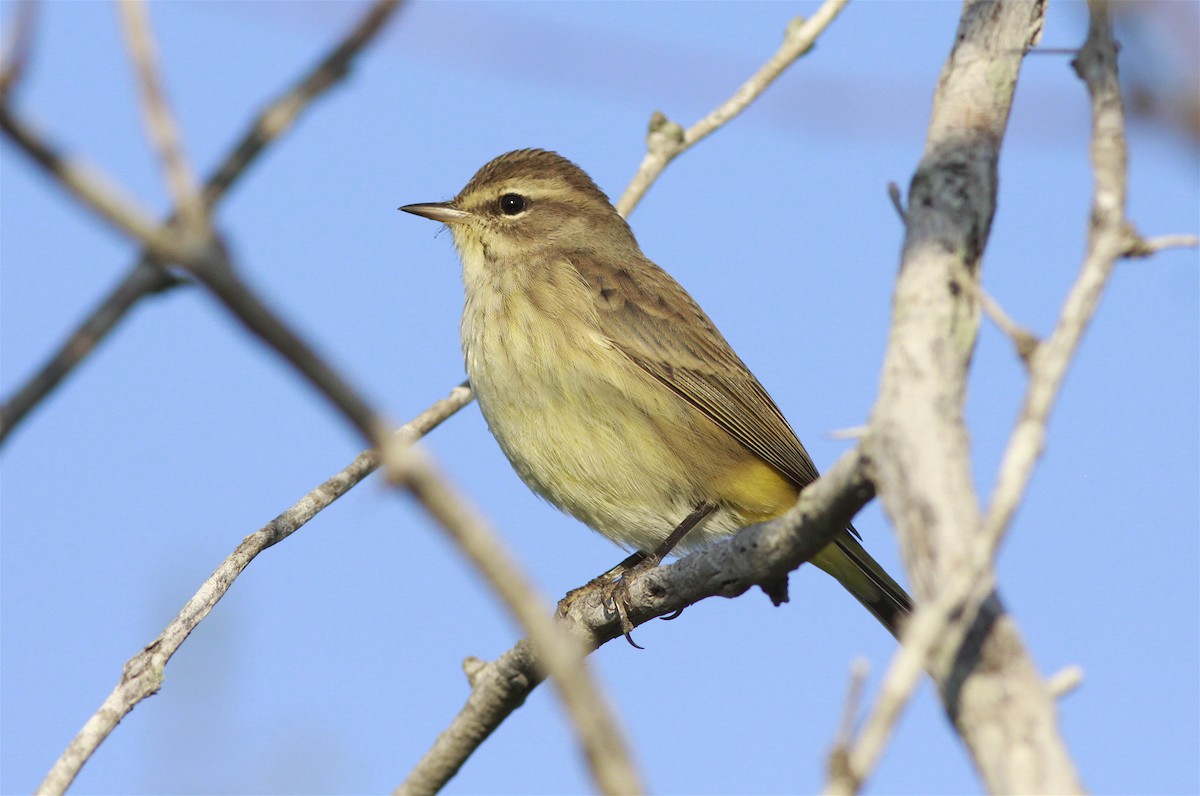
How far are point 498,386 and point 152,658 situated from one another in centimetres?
285

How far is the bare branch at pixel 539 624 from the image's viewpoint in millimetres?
1580

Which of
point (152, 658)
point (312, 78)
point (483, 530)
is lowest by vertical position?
point (483, 530)

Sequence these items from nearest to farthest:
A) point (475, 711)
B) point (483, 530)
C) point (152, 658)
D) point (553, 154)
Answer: point (483, 530)
point (152, 658)
point (475, 711)
point (553, 154)

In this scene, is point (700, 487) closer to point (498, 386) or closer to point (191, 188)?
point (498, 386)

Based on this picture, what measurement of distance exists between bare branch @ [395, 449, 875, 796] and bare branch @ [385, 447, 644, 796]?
129cm

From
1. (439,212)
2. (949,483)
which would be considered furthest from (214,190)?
(439,212)

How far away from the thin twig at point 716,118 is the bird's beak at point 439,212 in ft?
4.87

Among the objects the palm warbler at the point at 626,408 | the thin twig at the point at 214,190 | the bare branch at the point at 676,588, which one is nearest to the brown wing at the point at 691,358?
the palm warbler at the point at 626,408

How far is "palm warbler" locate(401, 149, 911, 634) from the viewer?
6.47m

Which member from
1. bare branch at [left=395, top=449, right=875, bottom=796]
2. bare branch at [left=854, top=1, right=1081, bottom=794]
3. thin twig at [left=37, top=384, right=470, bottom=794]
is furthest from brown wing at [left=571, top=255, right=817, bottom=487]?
bare branch at [left=854, top=1, right=1081, bottom=794]

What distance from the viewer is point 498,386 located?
21.5 feet

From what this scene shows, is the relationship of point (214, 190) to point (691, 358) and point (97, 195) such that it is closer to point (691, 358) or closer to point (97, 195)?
point (97, 195)

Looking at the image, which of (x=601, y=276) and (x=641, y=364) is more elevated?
(x=601, y=276)

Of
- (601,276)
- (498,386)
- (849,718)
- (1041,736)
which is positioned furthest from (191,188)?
(601,276)
